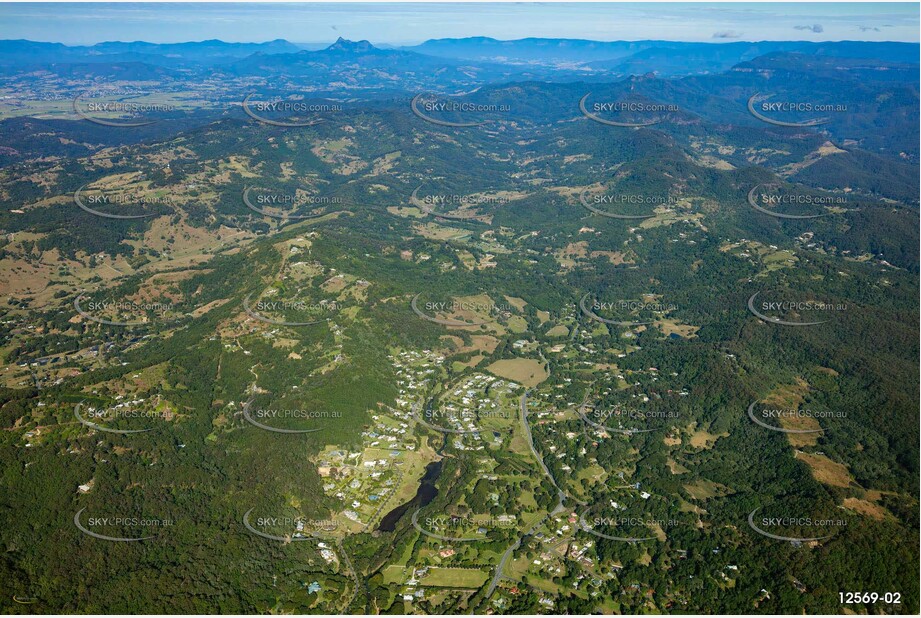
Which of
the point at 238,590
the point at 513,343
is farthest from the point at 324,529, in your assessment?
the point at 513,343

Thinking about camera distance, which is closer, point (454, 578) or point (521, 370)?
point (454, 578)

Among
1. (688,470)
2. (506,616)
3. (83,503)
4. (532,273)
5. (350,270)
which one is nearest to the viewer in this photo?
(506,616)

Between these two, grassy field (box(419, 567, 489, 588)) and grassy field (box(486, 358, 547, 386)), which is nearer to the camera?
grassy field (box(419, 567, 489, 588))

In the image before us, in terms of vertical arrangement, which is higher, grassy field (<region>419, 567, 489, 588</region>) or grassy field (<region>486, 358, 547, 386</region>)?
grassy field (<region>486, 358, 547, 386</region>)

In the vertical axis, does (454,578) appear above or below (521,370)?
below

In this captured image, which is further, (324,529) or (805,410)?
(805,410)

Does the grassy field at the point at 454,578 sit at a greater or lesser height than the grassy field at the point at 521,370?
lesser

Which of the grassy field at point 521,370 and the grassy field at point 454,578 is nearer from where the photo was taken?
the grassy field at point 454,578

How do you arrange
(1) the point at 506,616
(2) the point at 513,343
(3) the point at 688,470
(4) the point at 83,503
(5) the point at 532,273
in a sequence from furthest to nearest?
(5) the point at 532,273
(2) the point at 513,343
(3) the point at 688,470
(4) the point at 83,503
(1) the point at 506,616

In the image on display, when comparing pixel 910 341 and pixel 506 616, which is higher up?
pixel 910 341

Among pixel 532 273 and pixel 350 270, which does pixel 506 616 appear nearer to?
pixel 350 270

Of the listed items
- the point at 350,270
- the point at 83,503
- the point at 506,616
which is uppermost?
the point at 350,270
